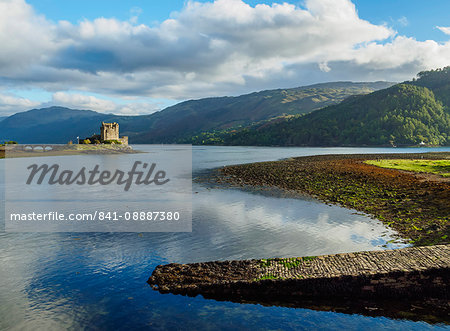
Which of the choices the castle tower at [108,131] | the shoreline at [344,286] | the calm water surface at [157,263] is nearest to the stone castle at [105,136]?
the castle tower at [108,131]

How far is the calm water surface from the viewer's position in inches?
421

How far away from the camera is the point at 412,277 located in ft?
39.1

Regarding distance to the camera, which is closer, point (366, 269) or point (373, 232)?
point (366, 269)

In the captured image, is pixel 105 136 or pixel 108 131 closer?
pixel 105 136

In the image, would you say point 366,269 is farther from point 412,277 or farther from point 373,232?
point 373,232

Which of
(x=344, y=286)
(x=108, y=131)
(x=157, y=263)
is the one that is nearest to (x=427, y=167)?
(x=344, y=286)

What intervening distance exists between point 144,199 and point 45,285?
21487 millimetres

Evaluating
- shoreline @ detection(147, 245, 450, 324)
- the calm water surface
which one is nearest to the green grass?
the calm water surface

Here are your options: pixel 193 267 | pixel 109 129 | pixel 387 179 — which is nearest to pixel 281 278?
pixel 193 267

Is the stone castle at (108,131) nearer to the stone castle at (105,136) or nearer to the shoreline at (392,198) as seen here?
the stone castle at (105,136)

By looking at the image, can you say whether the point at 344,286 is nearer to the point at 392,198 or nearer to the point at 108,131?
the point at 392,198

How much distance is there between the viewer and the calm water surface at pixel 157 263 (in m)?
10.7

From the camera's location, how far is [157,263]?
50.2 ft

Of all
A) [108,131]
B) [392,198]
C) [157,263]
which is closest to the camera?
[157,263]
